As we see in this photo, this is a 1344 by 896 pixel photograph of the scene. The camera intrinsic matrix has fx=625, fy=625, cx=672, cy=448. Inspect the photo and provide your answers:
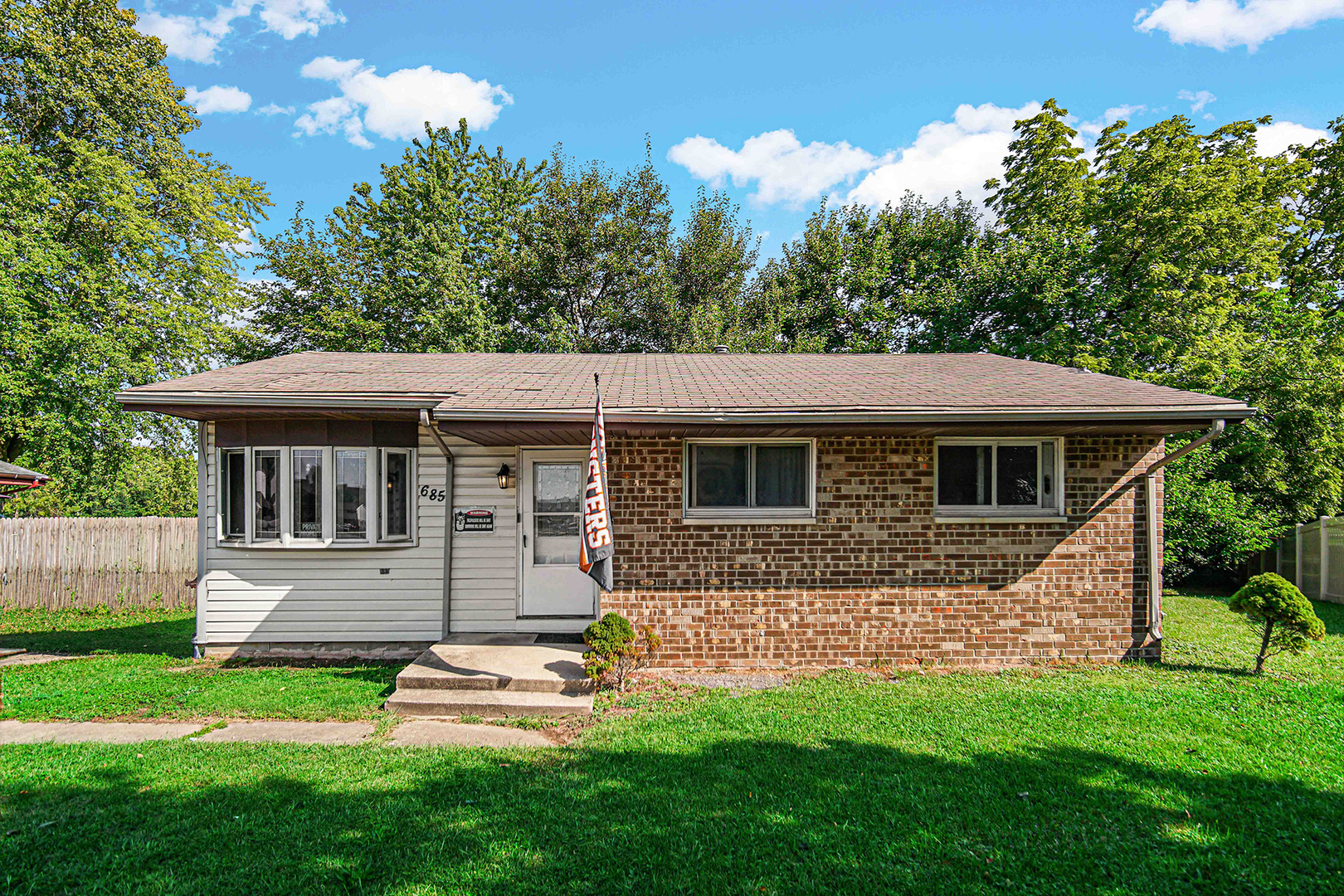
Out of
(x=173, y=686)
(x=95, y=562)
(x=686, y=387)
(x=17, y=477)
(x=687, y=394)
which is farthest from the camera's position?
(x=95, y=562)

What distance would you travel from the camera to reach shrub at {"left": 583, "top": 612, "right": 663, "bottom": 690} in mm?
5801

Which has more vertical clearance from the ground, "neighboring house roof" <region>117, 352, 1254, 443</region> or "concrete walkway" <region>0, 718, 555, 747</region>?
"neighboring house roof" <region>117, 352, 1254, 443</region>

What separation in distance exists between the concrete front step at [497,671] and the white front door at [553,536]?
3.22 ft

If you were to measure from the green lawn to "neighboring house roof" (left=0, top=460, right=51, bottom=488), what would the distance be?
4.57 m

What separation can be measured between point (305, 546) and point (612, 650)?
13.3 ft

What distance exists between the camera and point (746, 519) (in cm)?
657

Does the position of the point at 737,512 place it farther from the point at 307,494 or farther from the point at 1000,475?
the point at 307,494

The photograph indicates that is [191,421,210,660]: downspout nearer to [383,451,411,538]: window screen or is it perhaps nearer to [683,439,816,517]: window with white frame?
[383,451,411,538]: window screen

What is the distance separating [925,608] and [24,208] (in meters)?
19.9

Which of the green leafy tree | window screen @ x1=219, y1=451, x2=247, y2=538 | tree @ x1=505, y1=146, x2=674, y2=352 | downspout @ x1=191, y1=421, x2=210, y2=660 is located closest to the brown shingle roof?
downspout @ x1=191, y1=421, x2=210, y2=660

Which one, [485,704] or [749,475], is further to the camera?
[749,475]

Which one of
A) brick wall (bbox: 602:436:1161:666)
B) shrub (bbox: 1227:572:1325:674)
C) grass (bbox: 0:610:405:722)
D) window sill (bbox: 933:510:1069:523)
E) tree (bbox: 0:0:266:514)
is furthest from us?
tree (bbox: 0:0:266:514)

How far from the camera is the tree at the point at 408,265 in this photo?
17.8 meters

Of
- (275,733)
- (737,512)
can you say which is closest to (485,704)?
(275,733)
